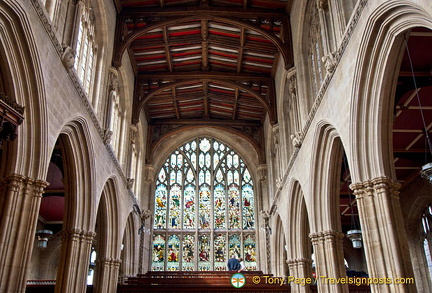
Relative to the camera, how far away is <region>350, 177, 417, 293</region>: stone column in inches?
282

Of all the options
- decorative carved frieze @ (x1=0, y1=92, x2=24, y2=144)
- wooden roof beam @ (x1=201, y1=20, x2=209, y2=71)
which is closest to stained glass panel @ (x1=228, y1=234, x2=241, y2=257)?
wooden roof beam @ (x1=201, y1=20, x2=209, y2=71)

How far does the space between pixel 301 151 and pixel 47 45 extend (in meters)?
7.96

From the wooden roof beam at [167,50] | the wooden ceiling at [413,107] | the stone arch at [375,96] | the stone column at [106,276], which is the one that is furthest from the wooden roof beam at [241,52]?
the stone column at [106,276]

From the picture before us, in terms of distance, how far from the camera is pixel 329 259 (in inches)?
429

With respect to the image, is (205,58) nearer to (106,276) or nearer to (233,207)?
(233,207)

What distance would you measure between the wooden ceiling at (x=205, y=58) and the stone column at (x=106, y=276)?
617cm

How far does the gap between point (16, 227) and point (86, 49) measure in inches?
240

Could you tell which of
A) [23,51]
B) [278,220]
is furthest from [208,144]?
[23,51]

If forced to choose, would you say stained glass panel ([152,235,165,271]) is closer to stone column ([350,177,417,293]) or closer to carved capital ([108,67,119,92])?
carved capital ([108,67,119,92])

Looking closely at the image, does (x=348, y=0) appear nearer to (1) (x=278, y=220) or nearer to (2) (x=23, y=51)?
(2) (x=23, y=51)

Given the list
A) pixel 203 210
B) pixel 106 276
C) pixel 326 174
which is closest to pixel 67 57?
pixel 326 174

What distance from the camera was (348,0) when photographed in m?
A: 9.49

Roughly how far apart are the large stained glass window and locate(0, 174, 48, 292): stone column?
14.2m

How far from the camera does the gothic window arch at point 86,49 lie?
1134cm
